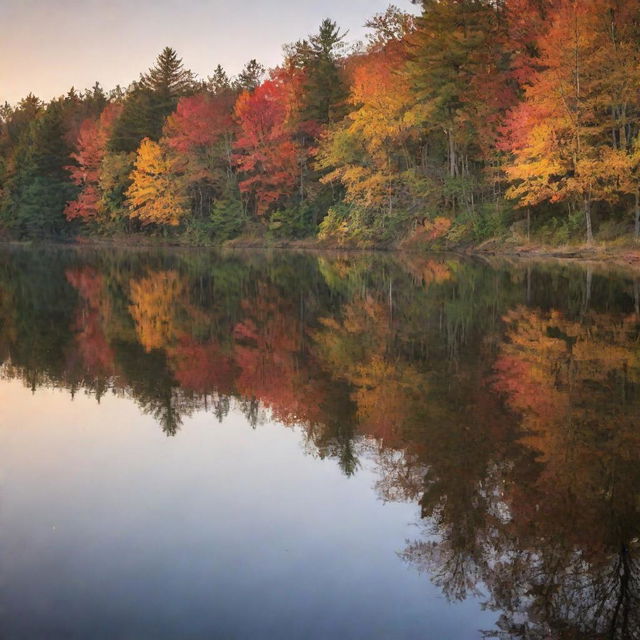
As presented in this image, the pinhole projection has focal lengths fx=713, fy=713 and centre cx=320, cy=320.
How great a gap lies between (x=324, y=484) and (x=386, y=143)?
40615 millimetres

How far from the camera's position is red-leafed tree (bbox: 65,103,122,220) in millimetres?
67938

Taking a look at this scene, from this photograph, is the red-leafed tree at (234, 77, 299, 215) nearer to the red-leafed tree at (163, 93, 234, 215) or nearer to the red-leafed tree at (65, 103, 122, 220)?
the red-leafed tree at (163, 93, 234, 215)

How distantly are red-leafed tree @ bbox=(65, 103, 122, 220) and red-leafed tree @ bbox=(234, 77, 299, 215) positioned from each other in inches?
762

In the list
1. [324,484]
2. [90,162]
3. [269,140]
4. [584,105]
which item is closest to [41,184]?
[90,162]

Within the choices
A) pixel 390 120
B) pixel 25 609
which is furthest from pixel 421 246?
pixel 25 609

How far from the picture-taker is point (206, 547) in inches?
192

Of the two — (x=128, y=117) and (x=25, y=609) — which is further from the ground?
(x=128, y=117)

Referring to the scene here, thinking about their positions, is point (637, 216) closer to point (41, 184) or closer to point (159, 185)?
point (159, 185)

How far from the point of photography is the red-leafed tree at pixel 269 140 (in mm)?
52344

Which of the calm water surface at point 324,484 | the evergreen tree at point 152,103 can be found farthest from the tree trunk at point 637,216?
the evergreen tree at point 152,103

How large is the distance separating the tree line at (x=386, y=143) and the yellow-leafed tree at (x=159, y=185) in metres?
0.17

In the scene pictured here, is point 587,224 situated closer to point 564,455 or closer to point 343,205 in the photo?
point 343,205

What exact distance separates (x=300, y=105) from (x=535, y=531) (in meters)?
49.8

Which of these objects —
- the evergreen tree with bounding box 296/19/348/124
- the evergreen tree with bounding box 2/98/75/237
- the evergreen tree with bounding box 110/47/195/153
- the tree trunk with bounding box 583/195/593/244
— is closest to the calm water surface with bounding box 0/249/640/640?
the tree trunk with bounding box 583/195/593/244
